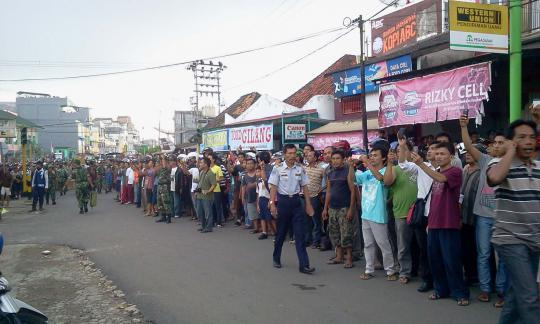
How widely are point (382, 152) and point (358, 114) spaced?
1269 centimetres

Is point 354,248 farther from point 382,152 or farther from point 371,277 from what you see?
point 382,152

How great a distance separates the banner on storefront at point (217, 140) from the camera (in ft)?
83.8

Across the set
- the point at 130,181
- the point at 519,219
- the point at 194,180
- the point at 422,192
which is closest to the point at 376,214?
the point at 422,192

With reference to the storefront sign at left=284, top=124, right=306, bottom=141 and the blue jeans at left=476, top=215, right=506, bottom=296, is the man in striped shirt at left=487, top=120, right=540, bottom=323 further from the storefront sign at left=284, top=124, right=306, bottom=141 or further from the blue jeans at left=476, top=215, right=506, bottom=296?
the storefront sign at left=284, top=124, right=306, bottom=141

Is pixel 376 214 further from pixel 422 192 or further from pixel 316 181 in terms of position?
pixel 316 181

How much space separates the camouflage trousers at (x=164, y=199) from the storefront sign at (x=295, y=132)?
26.3 ft

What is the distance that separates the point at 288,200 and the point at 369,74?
437 inches

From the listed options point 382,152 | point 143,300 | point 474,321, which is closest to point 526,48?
point 382,152

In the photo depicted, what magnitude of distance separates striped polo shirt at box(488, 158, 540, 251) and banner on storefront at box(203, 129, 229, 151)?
22223 mm

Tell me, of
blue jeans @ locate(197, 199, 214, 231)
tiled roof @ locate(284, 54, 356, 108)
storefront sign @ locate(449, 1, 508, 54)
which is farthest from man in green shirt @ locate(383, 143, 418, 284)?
tiled roof @ locate(284, 54, 356, 108)

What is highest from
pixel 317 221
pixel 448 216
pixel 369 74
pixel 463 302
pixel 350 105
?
pixel 369 74

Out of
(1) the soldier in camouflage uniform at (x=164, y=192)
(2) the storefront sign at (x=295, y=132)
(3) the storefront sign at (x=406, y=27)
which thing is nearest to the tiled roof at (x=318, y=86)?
(2) the storefront sign at (x=295, y=132)

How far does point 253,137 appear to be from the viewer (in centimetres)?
2225

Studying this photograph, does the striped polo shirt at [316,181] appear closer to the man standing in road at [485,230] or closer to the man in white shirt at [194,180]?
the man standing in road at [485,230]
